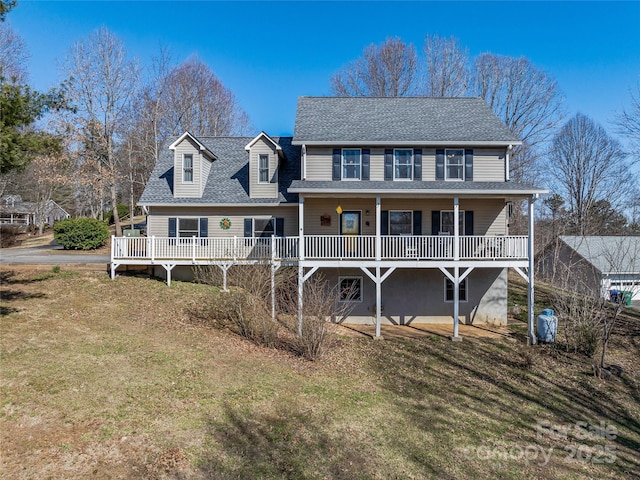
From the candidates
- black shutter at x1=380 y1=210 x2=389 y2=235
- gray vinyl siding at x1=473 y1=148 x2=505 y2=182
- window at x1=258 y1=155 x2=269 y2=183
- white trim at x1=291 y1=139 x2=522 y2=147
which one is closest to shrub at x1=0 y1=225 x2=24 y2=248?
window at x1=258 y1=155 x2=269 y2=183

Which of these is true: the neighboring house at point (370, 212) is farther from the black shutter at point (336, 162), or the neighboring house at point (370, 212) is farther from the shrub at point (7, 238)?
the shrub at point (7, 238)

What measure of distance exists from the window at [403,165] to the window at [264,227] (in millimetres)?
5951

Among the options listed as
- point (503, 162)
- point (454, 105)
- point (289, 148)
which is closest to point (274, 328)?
point (289, 148)

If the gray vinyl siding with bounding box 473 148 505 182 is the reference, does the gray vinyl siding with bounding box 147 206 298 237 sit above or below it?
below

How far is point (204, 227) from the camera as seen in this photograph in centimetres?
1670

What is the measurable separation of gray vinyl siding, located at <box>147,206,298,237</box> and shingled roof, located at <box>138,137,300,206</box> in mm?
433

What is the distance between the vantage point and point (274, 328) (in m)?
11.5

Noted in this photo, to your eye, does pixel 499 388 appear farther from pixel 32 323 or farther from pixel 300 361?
pixel 32 323

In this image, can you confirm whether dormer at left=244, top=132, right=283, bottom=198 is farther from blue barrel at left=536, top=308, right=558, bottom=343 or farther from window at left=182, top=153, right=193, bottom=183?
blue barrel at left=536, top=308, right=558, bottom=343

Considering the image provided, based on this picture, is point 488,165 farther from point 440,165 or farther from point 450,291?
point 450,291

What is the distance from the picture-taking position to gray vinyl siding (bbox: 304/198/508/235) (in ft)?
51.2

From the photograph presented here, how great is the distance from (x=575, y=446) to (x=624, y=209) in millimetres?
33826

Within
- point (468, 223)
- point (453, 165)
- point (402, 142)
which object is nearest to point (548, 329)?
point (468, 223)

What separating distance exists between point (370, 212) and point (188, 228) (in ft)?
27.5
